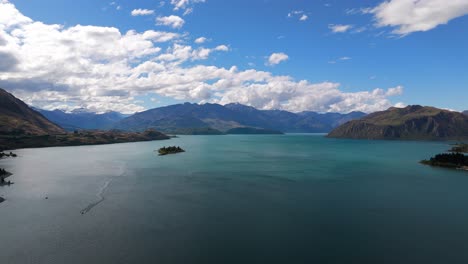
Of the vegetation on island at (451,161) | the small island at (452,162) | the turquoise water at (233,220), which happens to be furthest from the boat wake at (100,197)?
the vegetation on island at (451,161)

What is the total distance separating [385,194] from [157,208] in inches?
2601

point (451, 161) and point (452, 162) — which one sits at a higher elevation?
point (451, 161)

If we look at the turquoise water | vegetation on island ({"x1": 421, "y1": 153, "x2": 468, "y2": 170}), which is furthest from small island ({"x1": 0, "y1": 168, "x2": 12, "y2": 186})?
vegetation on island ({"x1": 421, "y1": 153, "x2": 468, "y2": 170})

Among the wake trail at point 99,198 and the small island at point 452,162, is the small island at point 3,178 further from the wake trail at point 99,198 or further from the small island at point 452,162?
the small island at point 452,162

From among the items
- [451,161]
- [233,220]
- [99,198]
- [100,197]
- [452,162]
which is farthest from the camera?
[451,161]

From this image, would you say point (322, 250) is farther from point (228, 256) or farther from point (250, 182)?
point (250, 182)

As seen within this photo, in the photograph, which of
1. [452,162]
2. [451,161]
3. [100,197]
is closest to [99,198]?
→ [100,197]

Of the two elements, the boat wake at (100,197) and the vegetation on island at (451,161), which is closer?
the boat wake at (100,197)

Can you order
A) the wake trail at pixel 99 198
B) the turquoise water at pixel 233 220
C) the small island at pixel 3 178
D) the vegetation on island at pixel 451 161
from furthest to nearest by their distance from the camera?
the vegetation on island at pixel 451 161
the small island at pixel 3 178
the wake trail at pixel 99 198
the turquoise water at pixel 233 220

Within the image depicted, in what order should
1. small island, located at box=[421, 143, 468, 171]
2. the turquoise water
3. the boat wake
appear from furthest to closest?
1. small island, located at box=[421, 143, 468, 171]
2. the boat wake
3. the turquoise water

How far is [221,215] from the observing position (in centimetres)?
6600

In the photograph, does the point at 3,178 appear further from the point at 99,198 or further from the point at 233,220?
the point at 233,220

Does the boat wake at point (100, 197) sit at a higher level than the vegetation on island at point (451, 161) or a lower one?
lower

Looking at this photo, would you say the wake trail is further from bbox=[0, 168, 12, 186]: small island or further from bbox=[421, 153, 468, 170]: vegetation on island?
bbox=[421, 153, 468, 170]: vegetation on island
